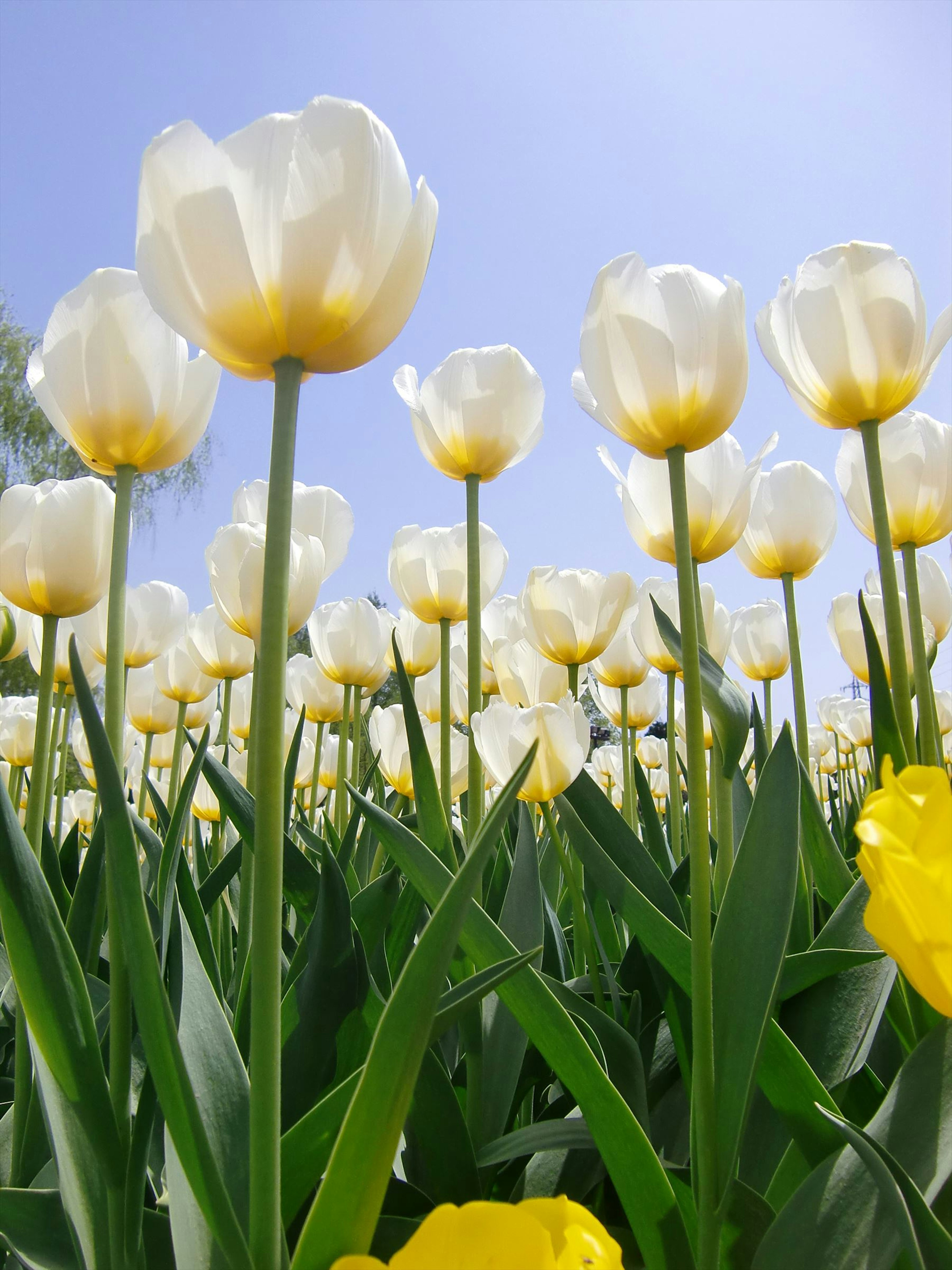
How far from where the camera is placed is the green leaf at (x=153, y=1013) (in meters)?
0.40

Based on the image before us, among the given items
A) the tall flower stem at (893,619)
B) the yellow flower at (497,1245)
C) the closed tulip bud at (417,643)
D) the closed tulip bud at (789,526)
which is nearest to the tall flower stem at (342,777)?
the closed tulip bud at (417,643)

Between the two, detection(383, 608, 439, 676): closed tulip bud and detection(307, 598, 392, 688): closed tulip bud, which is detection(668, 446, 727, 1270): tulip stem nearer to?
detection(307, 598, 392, 688): closed tulip bud

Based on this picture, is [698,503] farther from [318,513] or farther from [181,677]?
[181,677]

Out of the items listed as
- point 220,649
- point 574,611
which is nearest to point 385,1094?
point 574,611

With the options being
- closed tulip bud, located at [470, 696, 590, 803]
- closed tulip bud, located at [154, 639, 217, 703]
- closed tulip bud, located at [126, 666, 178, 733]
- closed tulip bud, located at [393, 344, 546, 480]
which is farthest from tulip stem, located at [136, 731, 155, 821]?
closed tulip bud, located at [393, 344, 546, 480]

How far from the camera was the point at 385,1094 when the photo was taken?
377 mm

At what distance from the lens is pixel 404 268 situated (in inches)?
20.5

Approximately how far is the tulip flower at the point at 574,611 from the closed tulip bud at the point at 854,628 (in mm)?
483

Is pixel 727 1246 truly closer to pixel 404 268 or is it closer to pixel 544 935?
pixel 544 935

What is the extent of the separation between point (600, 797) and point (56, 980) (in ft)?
1.88

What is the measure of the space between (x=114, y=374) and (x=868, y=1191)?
75 centimetres

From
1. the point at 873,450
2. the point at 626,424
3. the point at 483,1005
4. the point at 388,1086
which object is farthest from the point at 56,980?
the point at 873,450

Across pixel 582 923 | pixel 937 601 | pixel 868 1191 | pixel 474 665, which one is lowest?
pixel 868 1191

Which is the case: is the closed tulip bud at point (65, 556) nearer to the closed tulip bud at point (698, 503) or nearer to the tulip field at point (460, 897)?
the tulip field at point (460, 897)
